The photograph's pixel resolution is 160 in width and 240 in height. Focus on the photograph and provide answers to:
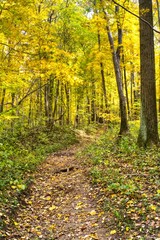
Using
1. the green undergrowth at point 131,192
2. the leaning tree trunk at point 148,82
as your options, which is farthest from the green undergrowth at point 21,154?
the leaning tree trunk at point 148,82

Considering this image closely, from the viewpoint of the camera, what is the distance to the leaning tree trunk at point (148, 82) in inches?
361

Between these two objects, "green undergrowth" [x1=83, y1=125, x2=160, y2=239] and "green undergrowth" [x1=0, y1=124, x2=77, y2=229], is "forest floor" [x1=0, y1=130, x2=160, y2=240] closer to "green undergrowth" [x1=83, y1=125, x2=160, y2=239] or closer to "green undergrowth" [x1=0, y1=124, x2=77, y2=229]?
"green undergrowth" [x1=83, y1=125, x2=160, y2=239]

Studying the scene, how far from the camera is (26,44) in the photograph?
10.1m

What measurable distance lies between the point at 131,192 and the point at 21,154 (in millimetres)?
7209

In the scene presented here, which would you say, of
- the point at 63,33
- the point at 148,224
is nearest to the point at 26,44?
the point at 148,224

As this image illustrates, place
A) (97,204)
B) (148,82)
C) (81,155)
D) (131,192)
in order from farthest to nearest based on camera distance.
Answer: (81,155)
(148,82)
(97,204)
(131,192)

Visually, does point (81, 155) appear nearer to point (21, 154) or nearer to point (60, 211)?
point (21, 154)

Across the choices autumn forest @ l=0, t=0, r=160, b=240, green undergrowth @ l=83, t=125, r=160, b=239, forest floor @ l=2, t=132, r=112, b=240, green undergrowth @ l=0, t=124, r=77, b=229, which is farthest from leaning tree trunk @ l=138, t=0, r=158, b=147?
green undergrowth @ l=0, t=124, r=77, b=229

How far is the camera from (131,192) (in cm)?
550

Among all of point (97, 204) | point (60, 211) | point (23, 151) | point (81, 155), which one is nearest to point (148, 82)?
point (81, 155)

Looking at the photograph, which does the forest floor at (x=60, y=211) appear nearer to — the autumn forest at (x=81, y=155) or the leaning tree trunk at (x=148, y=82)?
the autumn forest at (x=81, y=155)

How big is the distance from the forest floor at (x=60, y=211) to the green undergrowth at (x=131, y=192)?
0.26 m

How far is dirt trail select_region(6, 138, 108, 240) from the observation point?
4.98 m

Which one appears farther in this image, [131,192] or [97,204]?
[97,204]
